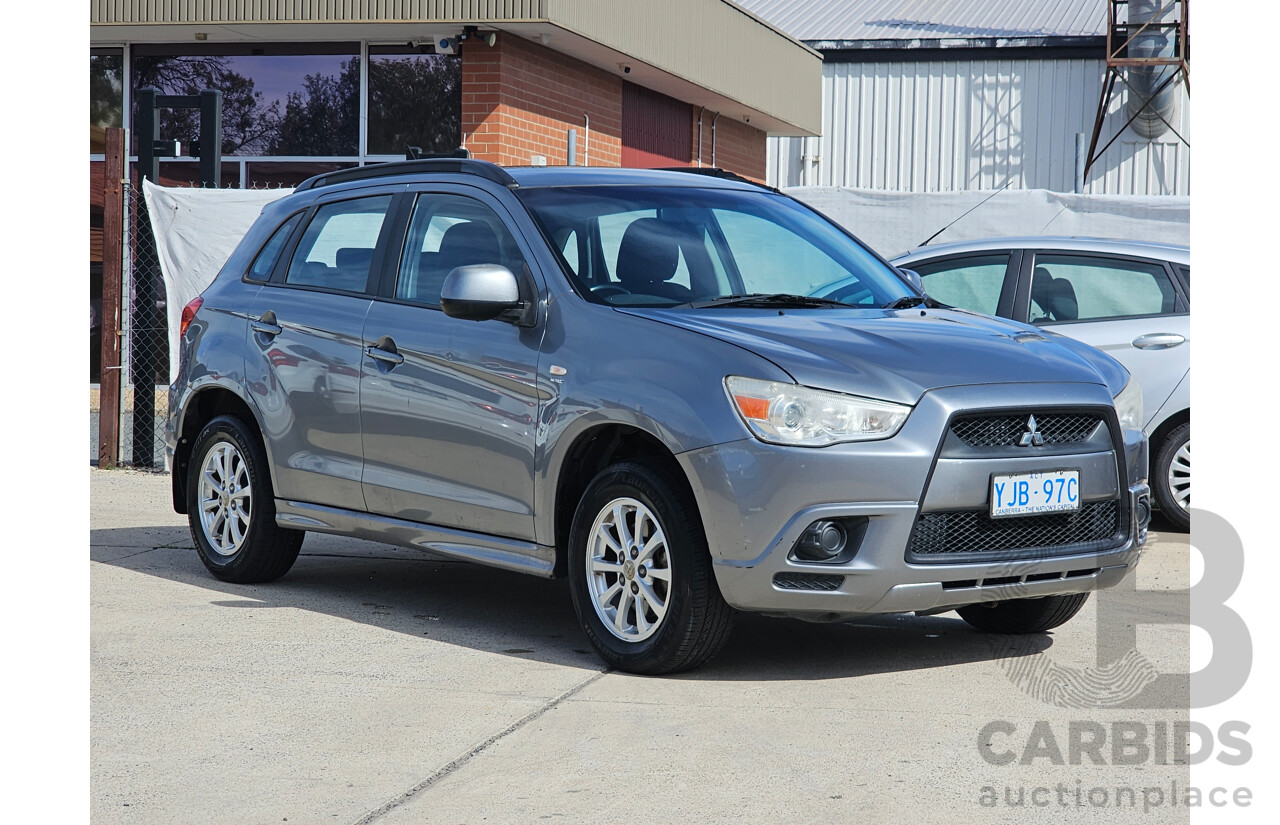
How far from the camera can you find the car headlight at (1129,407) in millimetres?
5512

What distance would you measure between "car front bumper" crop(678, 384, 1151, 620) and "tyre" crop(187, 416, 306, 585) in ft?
9.13

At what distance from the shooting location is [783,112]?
21.8m

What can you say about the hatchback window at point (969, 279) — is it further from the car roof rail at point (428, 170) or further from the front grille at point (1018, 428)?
the front grille at point (1018, 428)

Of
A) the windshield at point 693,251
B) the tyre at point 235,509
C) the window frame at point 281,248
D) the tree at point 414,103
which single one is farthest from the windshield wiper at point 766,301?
the tree at point 414,103

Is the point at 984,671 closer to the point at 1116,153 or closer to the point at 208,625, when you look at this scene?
the point at 208,625

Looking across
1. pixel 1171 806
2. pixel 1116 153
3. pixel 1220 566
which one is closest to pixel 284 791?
pixel 1171 806

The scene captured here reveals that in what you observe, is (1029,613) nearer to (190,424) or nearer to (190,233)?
(190,424)

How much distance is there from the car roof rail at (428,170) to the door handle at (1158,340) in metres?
4.23

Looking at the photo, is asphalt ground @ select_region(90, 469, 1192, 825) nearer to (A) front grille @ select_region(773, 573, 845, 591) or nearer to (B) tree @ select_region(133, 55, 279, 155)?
(A) front grille @ select_region(773, 573, 845, 591)

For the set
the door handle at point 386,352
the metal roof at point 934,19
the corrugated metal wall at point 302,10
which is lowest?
the door handle at point 386,352

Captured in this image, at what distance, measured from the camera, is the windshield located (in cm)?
584

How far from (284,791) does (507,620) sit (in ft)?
7.86

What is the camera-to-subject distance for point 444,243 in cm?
639

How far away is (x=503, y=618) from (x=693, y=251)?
179cm
